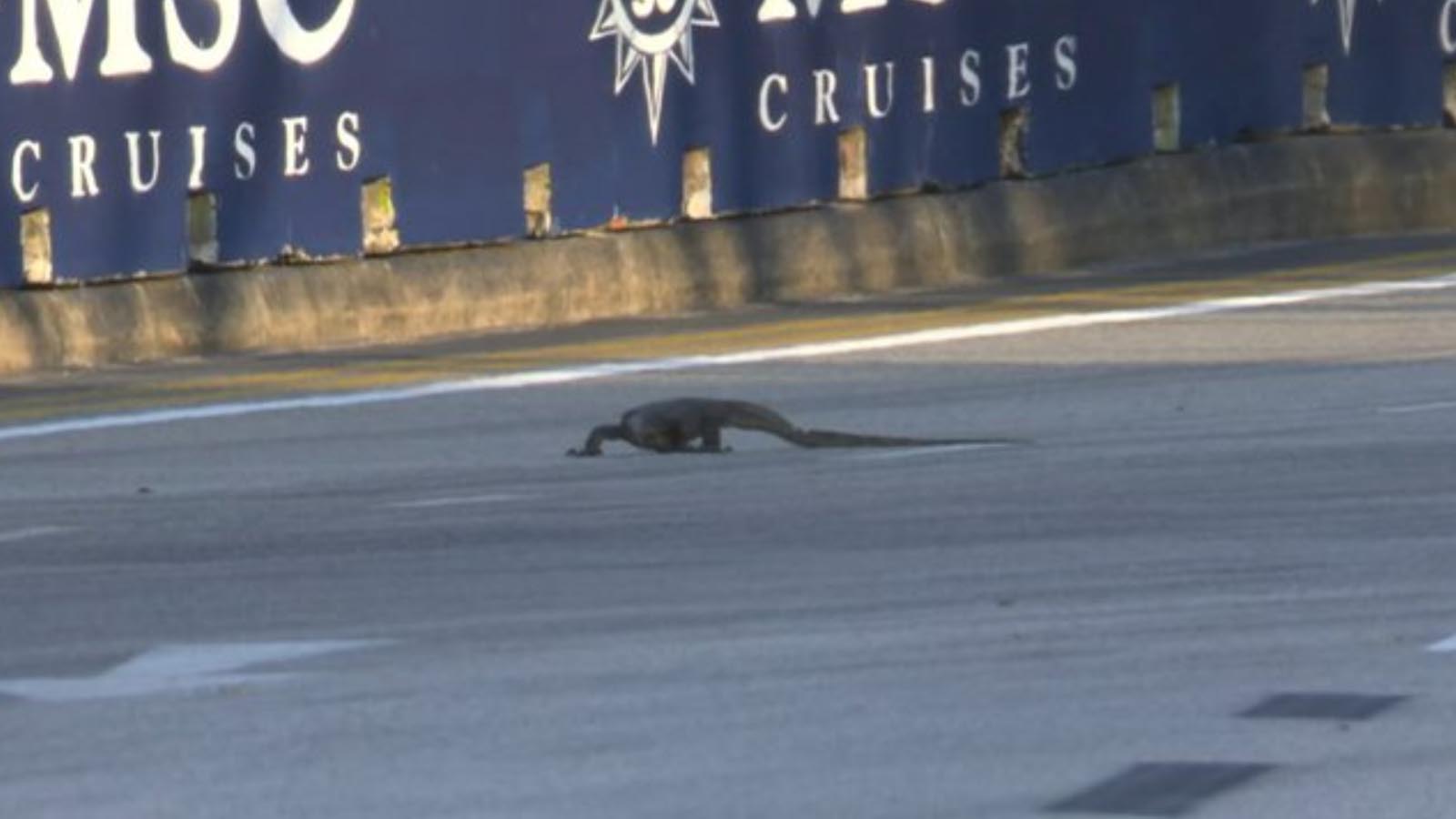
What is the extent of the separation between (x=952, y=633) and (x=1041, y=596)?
648 mm

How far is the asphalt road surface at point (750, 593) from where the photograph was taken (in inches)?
310

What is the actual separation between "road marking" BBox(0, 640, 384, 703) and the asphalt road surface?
0.06 ft

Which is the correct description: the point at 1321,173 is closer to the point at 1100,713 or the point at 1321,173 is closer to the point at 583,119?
the point at 583,119

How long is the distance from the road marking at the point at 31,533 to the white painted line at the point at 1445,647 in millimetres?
4554

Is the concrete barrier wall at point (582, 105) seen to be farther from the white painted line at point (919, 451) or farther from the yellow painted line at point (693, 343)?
the white painted line at point (919, 451)

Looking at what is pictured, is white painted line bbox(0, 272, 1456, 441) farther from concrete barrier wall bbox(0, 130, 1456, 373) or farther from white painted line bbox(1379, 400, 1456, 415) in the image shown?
white painted line bbox(1379, 400, 1456, 415)

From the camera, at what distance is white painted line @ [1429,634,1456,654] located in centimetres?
920

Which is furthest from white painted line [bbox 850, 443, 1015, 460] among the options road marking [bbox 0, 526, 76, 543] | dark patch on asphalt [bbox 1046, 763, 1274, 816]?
dark patch on asphalt [bbox 1046, 763, 1274, 816]

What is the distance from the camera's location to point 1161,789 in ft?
24.9

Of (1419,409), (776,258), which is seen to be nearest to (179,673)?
(1419,409)

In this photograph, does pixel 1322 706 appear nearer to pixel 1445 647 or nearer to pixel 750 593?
pixel 1445 647

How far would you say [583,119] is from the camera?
20.9m

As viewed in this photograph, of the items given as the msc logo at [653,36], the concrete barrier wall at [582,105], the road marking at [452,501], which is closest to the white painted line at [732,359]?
the concrete barrier wall at [582,105]

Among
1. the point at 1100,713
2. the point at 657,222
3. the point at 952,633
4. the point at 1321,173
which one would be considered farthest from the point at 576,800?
the point at 1321,173
